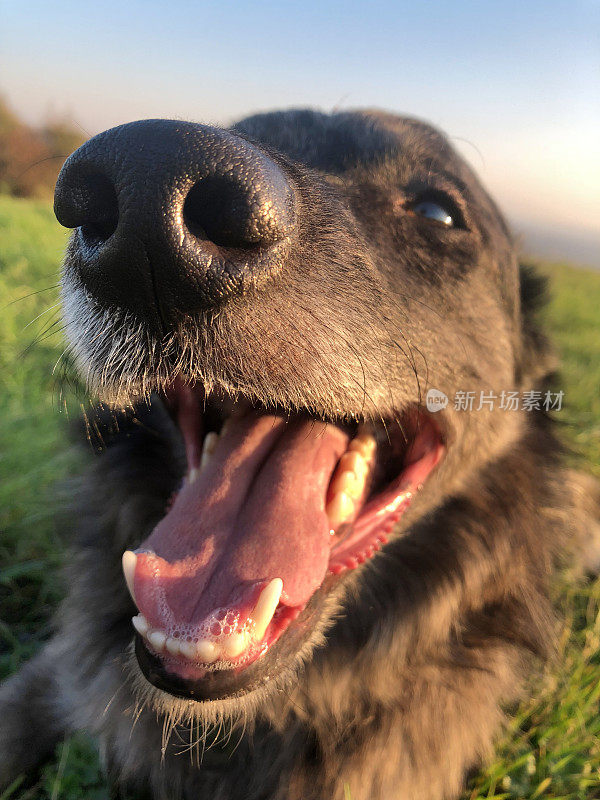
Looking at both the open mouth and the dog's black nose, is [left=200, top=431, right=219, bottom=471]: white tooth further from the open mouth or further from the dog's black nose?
the dog's black nose

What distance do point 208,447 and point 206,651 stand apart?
0.68 m

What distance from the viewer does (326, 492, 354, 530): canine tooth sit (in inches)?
74.0

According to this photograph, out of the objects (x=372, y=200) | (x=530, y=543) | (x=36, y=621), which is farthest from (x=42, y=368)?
(x=530, y=543)

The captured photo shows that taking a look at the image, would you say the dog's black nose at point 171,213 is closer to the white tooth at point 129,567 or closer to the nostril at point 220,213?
the nostril at point 220,213

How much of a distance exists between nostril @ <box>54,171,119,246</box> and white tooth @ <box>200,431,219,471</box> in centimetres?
81

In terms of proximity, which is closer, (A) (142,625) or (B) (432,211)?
(A) (142,625)

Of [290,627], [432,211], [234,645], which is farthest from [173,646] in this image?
[432,211]

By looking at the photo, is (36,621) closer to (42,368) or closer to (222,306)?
(222,306)

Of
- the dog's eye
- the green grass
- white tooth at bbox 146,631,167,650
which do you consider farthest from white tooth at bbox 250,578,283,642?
the dog's eye

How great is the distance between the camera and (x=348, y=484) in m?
1.94

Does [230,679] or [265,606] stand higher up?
[265,606]

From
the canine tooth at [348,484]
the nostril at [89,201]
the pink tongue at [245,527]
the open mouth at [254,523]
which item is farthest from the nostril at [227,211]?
the canine tooth at [348,484]

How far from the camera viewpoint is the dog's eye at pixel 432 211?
224cm

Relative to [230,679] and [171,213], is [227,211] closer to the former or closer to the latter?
[171,213]
